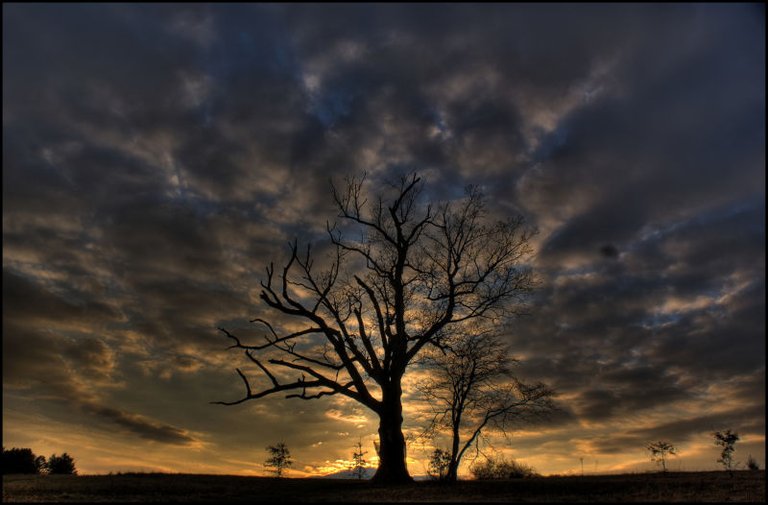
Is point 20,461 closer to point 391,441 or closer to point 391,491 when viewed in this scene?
point 391,441

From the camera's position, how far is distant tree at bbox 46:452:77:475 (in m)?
45.4

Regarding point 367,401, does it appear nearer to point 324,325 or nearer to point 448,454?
point 324,325

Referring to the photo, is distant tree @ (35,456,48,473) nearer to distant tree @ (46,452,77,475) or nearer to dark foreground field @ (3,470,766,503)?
distant tree @ (46,452,77,475)

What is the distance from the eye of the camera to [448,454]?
3738 cm

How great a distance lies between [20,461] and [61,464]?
3262 mm

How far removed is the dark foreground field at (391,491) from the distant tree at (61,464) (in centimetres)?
2459

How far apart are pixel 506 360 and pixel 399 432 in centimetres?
805

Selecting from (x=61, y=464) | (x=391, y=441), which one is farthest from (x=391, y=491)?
(x=61, y=464)

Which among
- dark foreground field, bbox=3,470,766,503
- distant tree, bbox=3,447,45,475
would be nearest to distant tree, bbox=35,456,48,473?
distant tree, bbox=3,447,45,475

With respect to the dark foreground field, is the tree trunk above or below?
above

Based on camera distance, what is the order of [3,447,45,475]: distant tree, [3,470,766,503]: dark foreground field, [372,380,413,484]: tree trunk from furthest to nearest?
[3,447,45,475]: distant tree, [372,380,413,484]: tree trunk, [3,470,766,503]: dark foreground field

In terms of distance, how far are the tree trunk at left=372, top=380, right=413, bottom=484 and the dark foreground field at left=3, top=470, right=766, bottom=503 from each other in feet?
4.58

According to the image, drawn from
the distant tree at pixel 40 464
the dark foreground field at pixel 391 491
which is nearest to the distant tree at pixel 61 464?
the distant tree at pixel 40 464

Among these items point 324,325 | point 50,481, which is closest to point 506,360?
point 324,325
